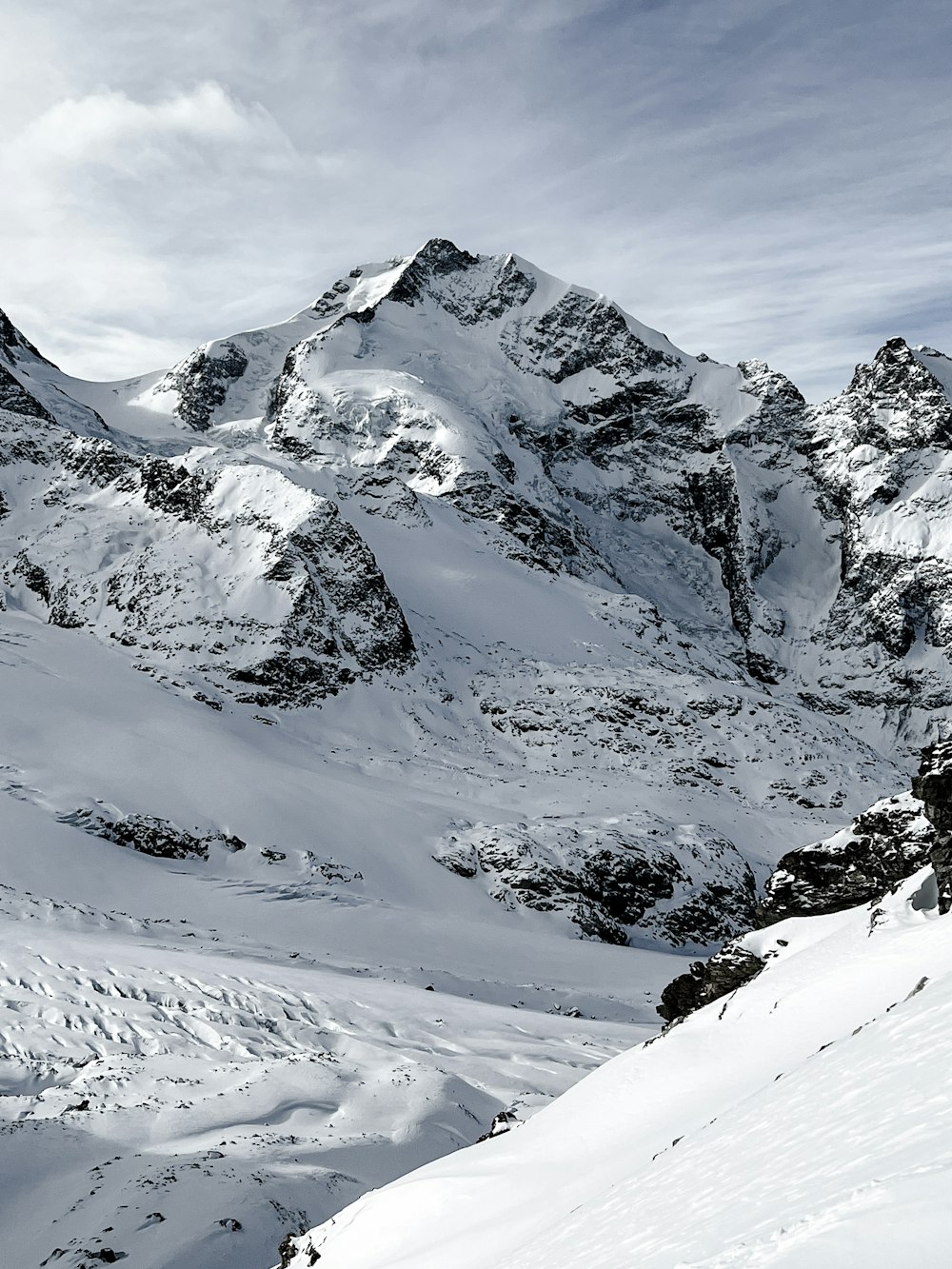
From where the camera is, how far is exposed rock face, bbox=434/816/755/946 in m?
47.4

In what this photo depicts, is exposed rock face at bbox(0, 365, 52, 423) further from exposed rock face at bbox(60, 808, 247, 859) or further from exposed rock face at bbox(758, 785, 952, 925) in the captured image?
exposed rock face at bbox(758, 785, 952, 925)

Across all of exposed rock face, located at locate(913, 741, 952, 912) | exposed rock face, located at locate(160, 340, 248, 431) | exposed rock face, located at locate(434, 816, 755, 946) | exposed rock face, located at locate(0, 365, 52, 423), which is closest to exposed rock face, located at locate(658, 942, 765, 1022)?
exposed rock face, located at locate(913, 741, 952, 912)

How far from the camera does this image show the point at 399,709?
2788 inches

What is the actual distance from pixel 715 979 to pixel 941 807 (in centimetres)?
467

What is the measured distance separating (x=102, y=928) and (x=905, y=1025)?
31.4 meters

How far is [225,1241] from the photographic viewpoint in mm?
12211

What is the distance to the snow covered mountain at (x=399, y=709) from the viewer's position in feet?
62.2

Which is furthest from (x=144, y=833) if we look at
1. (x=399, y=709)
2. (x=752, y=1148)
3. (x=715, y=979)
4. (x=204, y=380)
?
(x=204, y=380)

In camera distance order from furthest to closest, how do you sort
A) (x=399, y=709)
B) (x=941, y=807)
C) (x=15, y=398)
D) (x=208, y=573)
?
(x=15, y=398) < (x=208, y=573) < (x=399, y=709) < (x=941, y=807)

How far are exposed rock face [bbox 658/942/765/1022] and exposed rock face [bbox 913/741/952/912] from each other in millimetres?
3195

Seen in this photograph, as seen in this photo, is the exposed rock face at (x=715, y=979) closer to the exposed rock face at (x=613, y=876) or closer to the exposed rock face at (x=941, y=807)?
the exposed rock face at (x=941, y=807)

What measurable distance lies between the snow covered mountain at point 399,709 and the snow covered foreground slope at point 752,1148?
442 cm

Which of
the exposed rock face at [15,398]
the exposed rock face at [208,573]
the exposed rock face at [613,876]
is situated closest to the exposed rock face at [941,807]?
the exposed rock face at [613,876]

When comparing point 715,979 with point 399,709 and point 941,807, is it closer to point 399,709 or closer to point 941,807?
point 941,807
